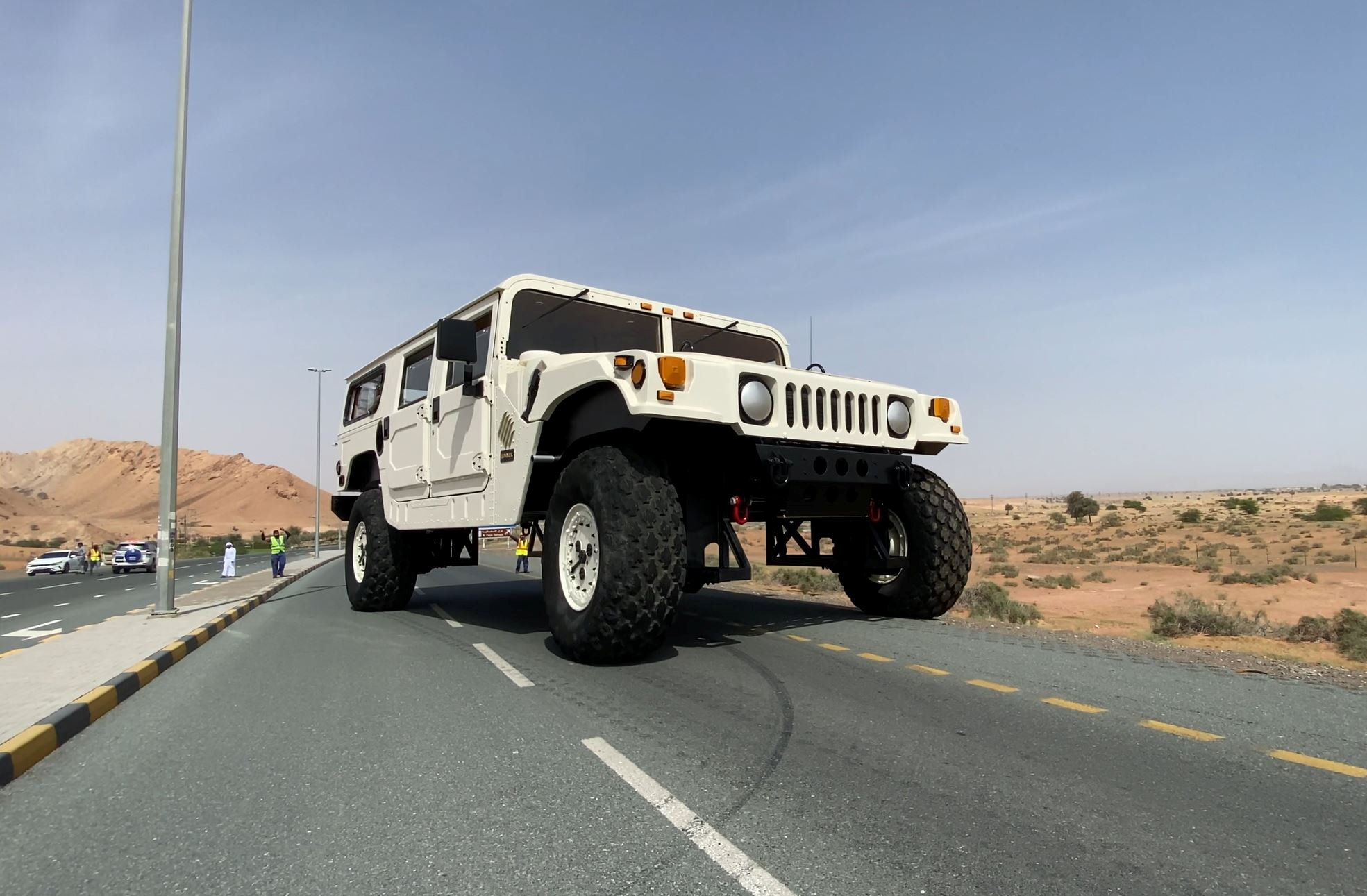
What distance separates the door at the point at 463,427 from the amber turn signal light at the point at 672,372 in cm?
240

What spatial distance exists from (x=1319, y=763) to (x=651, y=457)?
4078 millimetres

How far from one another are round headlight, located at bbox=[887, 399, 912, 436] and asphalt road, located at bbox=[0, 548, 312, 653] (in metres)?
9.81

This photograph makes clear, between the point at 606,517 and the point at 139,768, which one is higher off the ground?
the point at 606,517

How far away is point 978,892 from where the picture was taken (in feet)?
7.73

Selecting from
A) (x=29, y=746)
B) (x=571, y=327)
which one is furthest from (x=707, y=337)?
(x=29, y=746)

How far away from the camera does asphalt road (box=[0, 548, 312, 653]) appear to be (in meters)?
11.8

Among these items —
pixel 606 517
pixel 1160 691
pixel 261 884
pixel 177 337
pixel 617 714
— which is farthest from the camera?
pixel 177 337

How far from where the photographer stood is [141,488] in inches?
4835

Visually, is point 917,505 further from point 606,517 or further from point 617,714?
point 617,714

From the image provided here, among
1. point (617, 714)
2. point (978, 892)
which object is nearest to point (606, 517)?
point (617, 714)

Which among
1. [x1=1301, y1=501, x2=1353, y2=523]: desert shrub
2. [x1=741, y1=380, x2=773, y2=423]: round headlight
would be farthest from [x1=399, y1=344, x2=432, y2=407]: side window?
[x1=1301, y1=501, x2=1353, y2=523]: desert shrub

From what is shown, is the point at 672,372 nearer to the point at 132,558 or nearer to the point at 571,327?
the point at 571,327

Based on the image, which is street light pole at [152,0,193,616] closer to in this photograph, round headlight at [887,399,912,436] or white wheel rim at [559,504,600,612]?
white wheel rim at [559,504,600,612]

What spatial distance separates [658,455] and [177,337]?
342 inches
